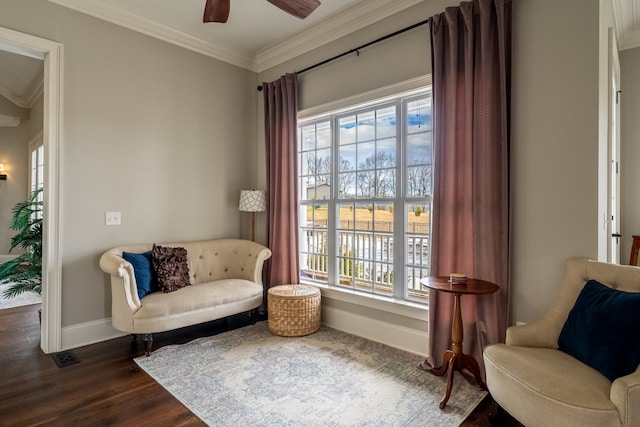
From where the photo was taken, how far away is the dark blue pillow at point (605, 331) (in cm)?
154

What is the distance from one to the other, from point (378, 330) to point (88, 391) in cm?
222

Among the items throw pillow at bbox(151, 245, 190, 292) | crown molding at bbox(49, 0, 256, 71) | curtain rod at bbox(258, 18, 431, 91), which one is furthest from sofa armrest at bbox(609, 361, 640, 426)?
crown molding at bbox(49, 0, 256, 71)

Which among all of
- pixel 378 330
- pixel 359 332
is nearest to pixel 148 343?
pixel 359 332

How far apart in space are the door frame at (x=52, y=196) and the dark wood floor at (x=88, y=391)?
0.83 feet

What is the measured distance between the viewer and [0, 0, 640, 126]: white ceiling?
10.3 ft

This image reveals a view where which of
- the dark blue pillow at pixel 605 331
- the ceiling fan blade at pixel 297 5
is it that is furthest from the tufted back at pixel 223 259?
the dark blue pillow at pixel 605 331

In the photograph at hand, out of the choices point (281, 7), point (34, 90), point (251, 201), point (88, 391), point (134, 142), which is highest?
point (34, 90)

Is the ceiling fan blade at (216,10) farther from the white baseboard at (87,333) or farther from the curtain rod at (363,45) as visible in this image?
the white baseboard at (87,333)

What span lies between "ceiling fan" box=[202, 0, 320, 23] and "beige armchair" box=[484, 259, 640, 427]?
2211mm

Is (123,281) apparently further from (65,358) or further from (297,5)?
(297,5)

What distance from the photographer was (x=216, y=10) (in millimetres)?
2209

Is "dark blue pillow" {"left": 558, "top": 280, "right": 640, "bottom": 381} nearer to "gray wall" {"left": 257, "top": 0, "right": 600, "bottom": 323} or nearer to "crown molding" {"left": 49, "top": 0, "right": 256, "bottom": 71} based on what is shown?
"gray wall" {"left": 257, "top": 0, "right": 600, "bottom": 323}

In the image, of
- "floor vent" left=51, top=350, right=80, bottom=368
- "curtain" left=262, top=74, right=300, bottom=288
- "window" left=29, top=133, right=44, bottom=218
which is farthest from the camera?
"window" left=29, top=133, right=44, bottom=218

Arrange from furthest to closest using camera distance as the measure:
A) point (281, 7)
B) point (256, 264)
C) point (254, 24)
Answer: point (256, 264), point (254, 24), point (281, 7)
